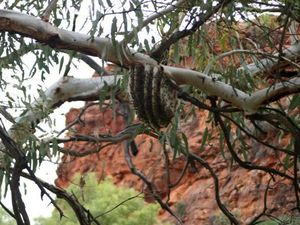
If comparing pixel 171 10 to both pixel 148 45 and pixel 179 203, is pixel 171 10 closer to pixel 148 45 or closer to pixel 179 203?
pixel 148 45

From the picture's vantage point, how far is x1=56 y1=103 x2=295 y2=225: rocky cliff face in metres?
8.82

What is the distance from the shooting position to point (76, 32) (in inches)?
98.4

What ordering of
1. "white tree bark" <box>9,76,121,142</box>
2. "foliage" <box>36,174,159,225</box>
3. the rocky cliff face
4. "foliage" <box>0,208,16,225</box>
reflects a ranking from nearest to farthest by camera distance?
"white tree bark" <box>9,76,121,142</box> → "foliage" <box>36,174,159,225</box> → "foliage" <box>0,208,16,225</box> → the rocky cliff face

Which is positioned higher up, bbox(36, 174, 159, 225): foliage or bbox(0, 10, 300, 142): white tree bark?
bbox(0, 10, 300, 142): white tree bark

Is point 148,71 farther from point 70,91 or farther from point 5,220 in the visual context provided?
point 5,220

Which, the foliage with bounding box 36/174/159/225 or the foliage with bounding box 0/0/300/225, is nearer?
the foliage with bounding box 0/0/300/225

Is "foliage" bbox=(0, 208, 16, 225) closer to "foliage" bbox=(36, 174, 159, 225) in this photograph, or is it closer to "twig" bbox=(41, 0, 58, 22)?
"foliage" bbox=(36, 174, 159, 225)

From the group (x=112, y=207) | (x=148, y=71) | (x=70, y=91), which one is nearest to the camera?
(x=148, y=71)

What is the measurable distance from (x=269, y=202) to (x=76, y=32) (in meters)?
6.73

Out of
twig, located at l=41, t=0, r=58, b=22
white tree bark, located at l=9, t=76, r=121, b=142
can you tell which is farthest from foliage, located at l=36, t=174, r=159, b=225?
twig, located at l=41, t=0, r=58, b=22

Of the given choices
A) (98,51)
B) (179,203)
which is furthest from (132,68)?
(179,203)

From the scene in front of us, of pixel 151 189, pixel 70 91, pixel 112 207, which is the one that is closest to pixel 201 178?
pixel 112 207

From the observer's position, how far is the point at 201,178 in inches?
410

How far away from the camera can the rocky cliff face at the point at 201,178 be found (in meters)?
8.82
